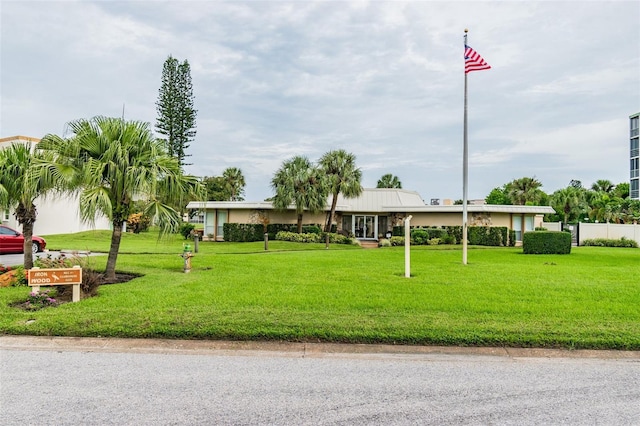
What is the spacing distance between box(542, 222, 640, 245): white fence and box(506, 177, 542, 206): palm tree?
12.3 m

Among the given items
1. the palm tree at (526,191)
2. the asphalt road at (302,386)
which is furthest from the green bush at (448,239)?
the asphalt road at (302,386)

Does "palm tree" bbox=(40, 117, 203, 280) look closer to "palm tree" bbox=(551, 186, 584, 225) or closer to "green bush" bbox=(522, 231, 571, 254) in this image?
"green bush" bbox=(522, 231, 571, 254)

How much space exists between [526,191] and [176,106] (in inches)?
1387

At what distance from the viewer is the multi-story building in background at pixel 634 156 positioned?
178ft

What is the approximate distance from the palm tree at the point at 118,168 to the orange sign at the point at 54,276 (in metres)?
2.24

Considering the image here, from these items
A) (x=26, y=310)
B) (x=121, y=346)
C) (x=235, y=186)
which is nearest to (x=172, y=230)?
(x=26, y=310)

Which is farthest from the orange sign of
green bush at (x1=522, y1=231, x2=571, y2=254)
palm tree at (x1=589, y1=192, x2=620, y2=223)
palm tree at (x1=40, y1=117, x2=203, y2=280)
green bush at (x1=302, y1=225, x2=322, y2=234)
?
palm tree at (x1=589, y1=192, x2=620, y2=223)

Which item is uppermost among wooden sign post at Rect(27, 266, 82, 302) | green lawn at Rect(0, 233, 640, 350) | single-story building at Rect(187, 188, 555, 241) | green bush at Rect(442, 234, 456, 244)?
single-story building at Rect(187, 188, 555, 241)

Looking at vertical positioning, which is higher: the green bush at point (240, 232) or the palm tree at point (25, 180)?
the palm tree at point (25, 180)

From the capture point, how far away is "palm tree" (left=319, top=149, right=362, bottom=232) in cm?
2798

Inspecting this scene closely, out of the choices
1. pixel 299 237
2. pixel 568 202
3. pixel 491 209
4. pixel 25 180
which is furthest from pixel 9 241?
pixel 568 202

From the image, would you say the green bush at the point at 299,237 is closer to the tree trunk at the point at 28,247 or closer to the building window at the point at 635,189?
the tree trunk at the point at 28,247

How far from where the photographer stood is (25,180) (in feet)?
30.2

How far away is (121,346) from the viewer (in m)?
5.21
